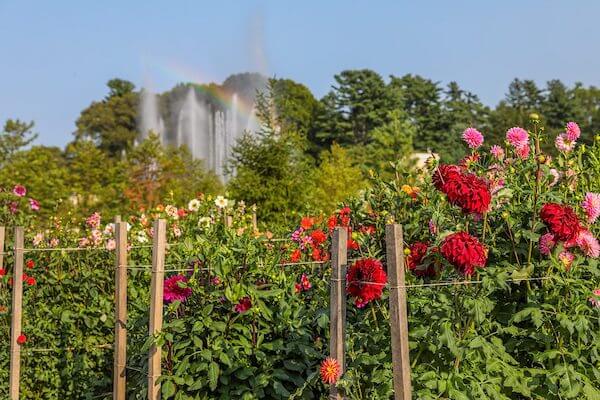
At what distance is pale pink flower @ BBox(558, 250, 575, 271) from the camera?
3.41 m

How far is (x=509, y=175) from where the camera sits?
396cm

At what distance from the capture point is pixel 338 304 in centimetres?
340

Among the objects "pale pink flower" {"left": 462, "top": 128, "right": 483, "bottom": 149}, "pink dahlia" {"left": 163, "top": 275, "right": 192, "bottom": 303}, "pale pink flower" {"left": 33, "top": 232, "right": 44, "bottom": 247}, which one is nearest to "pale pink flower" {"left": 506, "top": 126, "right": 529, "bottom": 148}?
"pale pink flower" {"left": 462, "top": 128, "right": 483, "bottom": 149}

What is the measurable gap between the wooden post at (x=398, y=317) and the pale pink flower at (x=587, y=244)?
3.03 ft

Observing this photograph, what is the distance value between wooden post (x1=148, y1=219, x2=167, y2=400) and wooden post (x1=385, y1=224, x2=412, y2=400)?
167cm

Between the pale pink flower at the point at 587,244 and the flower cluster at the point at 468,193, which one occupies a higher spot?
the flower cluster at the point at 468,193

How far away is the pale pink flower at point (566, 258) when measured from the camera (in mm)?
3412

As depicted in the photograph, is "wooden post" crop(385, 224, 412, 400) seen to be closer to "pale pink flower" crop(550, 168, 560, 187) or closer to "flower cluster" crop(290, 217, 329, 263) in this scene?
"pale pink flower" crop(550, 168, 560, 187)

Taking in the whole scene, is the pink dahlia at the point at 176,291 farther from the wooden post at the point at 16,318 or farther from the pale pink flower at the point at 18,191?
the pale pink flower at the point at 18,191

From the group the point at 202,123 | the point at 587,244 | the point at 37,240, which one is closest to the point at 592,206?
the point at 587,244

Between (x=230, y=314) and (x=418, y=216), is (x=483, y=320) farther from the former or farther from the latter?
(x=230, y=314)

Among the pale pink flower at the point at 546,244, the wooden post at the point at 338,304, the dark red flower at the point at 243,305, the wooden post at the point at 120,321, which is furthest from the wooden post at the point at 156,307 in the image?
the pale pink flower at the point at 546,244

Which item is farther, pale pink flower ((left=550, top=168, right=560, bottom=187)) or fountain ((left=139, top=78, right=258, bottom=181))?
fountain ((left=139, top=78, right=258, bottom=181))

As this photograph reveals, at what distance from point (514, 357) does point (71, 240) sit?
4451 mm
